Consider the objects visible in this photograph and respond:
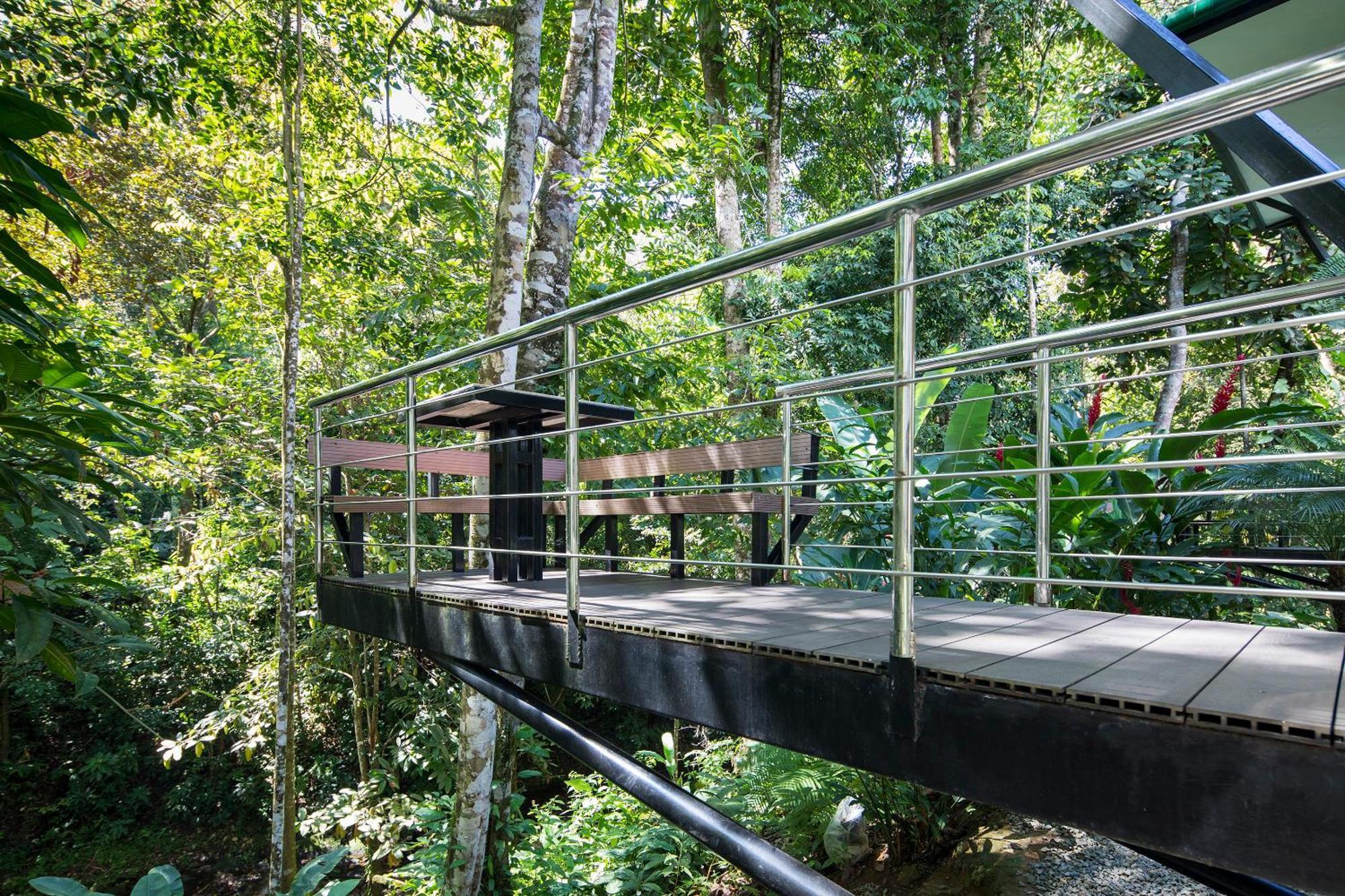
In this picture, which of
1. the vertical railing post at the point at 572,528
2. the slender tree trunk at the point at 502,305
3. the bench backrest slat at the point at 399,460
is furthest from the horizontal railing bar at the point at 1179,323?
the slender tree trunk at the point at 502,305

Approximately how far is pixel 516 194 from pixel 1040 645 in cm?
475

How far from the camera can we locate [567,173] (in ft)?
19.7

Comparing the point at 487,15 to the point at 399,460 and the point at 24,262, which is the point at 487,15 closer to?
the point at 399,460

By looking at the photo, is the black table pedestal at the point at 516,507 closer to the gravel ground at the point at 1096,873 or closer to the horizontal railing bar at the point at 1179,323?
the horizontal railing bar at the point at 1179,323

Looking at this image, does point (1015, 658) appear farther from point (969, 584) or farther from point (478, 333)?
point (478, 333)

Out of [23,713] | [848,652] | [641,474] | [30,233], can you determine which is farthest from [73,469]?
[23,713]

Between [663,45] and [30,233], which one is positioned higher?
[663,45]

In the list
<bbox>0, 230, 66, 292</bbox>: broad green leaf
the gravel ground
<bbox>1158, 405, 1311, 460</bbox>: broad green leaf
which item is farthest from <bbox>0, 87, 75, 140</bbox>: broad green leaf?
the gravel ground

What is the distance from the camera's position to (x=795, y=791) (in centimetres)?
474

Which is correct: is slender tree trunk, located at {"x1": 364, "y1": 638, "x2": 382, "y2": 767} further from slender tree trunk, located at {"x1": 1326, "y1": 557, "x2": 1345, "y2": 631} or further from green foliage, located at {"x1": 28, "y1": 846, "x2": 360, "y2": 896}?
slender tree trunk, located at {"x1": 1326, "y1": 557, "x2": 1345, "y2": 631}

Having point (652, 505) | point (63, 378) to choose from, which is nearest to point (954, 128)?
point (652, 505)

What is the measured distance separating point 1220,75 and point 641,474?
3.54m

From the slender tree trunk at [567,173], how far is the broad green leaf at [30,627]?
455cm

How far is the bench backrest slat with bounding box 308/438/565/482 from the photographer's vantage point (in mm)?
4492
